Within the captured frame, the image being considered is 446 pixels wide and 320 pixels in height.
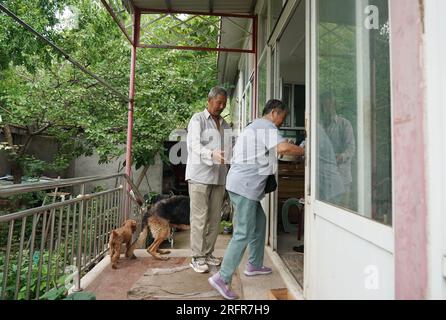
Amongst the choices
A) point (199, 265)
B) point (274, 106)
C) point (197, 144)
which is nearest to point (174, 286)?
point (199, 265)

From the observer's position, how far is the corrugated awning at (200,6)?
13.0 feet

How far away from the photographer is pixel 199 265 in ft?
8.20

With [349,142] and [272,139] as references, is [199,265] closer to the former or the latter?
[272,139]

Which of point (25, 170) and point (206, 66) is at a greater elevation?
point (206, 66)

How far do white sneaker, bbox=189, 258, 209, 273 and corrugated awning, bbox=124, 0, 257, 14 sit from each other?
3319 millimetres

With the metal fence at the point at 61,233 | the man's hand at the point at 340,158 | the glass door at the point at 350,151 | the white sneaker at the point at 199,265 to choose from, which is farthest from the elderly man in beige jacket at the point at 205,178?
the man's hand at the point at 340,158

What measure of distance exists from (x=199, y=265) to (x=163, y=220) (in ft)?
2.82

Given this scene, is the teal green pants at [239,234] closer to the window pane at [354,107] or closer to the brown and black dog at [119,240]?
the window pane at [354,107]

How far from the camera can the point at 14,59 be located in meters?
5.18

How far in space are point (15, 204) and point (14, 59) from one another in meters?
2.85

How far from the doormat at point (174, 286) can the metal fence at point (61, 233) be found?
479 mm
